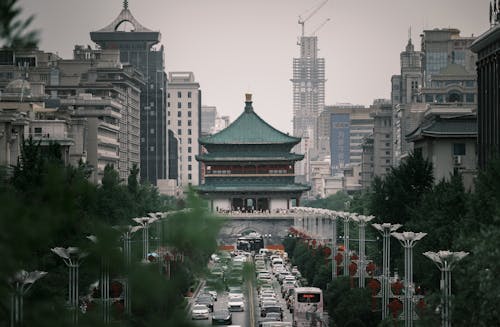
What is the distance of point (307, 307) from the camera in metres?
71.7

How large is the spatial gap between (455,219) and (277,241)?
11559cm

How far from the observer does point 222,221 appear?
13523 mm

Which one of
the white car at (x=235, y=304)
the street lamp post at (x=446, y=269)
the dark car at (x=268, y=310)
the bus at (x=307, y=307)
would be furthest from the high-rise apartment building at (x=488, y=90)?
the street lamp post at (x=446, y=269)

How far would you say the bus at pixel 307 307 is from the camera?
232 feet

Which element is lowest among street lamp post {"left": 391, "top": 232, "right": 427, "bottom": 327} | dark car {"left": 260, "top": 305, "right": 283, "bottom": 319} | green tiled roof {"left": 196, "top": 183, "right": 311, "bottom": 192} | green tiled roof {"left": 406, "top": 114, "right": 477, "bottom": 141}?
dark car {"left": 260, "top": 305, "right": 283, "bottom": 319}

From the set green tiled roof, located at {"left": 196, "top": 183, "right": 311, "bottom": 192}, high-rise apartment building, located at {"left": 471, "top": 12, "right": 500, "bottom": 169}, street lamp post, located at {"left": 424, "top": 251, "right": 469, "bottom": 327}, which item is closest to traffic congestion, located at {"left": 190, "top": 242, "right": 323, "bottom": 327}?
street lamp post, located at {"left": 424, "top": 251, "right": 469, "bottom": 327}

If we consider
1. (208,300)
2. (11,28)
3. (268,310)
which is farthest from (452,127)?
(11,28)

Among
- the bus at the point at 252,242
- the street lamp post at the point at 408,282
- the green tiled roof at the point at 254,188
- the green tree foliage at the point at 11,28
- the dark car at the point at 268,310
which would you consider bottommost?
the bus at the point at 252,242

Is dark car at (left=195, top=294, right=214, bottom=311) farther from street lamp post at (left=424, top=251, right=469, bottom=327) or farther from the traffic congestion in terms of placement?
Answer: street lamp post at (left=424, top=251, right=469, bottom=327)

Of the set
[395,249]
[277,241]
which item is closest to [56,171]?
[395,249]

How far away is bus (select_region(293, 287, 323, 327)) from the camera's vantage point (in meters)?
70.8

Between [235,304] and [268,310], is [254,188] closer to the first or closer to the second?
[235,304]

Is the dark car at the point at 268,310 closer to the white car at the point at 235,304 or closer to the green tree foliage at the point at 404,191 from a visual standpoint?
the white car at the point at 235,304

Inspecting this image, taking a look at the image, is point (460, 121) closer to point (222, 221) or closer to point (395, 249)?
point (395, 249)
